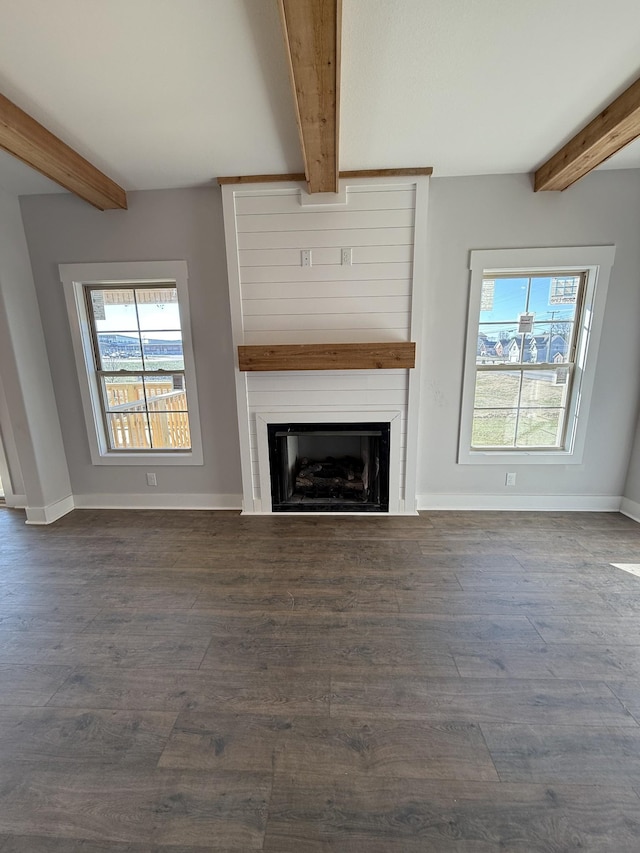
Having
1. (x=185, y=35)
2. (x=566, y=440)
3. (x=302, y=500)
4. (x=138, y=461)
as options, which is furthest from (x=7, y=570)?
(x=566, y=440)

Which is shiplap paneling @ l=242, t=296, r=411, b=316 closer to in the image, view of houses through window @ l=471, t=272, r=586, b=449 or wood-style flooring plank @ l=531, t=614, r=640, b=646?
view of houses through window @ l=471, t=272, r=586, b=449

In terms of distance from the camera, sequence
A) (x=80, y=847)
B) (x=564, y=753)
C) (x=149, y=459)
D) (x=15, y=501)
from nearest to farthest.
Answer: (x=80, y=847)
(x=564, y=753)
(x=149, y=459)
(x=15, y=501)

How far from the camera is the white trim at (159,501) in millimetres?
3168

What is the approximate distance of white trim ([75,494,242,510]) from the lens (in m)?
3.17

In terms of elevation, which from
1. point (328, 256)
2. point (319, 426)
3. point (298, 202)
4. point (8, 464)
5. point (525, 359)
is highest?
point (298, 202)

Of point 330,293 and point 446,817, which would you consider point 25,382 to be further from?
point 446,817

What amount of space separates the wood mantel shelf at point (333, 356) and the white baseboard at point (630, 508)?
88.3 inches

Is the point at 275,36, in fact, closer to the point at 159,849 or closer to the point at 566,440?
the point at 159,849

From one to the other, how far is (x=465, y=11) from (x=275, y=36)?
770 mm

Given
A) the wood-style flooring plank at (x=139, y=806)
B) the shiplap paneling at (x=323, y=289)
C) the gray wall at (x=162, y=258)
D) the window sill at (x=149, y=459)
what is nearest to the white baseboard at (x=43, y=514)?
the window sill at (x=149, y=459)

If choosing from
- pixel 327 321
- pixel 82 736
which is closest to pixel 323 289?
pixel 327 321

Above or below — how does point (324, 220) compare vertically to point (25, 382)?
above

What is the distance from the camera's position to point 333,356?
2.58m

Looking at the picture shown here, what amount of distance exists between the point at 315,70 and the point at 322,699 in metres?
2.66
